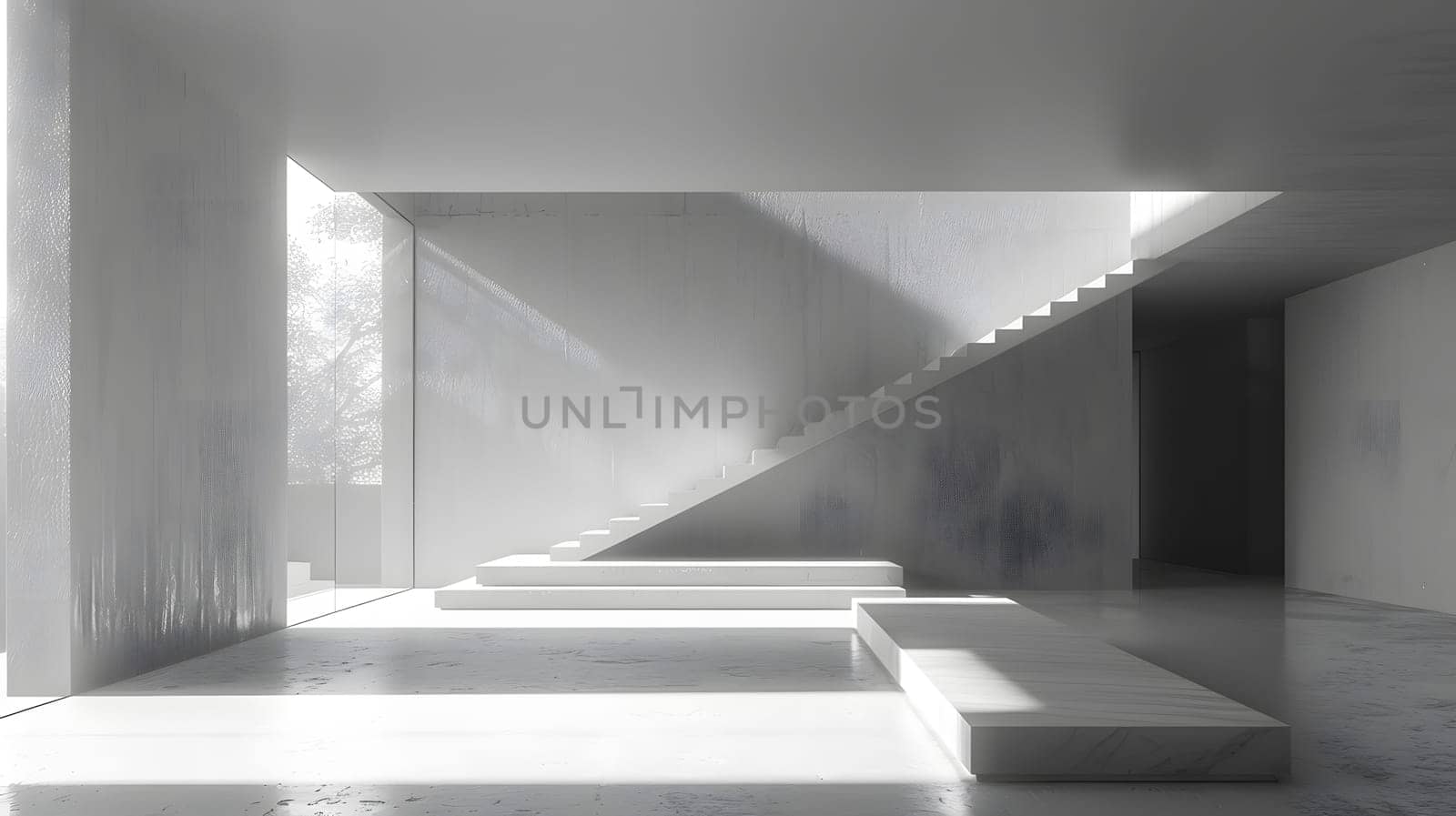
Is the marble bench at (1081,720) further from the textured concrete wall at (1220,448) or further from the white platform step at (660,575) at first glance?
the textured concrete wall at (1220,448)

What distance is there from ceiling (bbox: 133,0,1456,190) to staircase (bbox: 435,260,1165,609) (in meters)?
2.41

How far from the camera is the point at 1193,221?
375 inches

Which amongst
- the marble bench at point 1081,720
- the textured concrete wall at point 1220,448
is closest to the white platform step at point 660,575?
the marble bench at point 1081,720

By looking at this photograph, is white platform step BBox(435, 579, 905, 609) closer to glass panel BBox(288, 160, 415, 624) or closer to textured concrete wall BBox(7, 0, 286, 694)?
glass panel BBox(288, 160, 415, 624)

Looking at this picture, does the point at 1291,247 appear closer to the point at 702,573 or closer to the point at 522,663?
the point at 702,573

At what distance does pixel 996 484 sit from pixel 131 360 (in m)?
7.45

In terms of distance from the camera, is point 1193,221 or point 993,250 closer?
point 1193,221

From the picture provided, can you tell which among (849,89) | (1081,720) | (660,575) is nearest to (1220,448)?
(660,575)

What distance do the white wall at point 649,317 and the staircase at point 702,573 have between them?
2.55 feet

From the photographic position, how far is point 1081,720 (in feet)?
13.0

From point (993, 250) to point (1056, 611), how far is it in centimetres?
400

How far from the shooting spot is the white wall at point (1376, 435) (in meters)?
9.38

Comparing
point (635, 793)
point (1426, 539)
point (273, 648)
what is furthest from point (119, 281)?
point (1426, 539)

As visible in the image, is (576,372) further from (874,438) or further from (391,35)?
(391,35)
